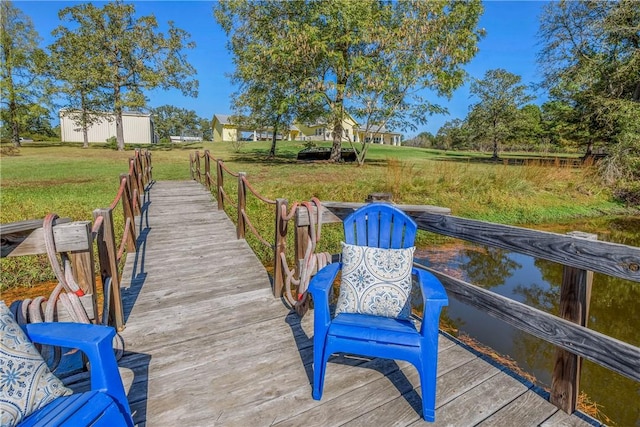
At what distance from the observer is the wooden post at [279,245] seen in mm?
2793

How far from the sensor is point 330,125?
1470cm

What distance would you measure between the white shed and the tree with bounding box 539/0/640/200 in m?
33.2

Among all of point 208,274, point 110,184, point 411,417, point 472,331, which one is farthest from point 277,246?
point 110,184

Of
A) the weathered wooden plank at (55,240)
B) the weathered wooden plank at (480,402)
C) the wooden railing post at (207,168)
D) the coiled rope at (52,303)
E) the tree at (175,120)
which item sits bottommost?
the weathered wooden plank at (480,402)

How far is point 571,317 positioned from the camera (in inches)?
65.1

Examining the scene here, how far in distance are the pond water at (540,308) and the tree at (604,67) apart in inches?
201

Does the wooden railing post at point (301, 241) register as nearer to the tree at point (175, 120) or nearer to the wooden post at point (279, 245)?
the wooden post at point (279, 245)

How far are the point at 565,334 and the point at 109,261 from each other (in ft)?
9.13

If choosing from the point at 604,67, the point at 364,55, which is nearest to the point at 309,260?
the point at 364,55

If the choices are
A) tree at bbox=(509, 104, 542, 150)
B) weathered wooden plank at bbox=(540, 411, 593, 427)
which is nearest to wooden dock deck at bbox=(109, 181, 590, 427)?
weathered wooden plank at bbox=(540, 411, 593, 427)

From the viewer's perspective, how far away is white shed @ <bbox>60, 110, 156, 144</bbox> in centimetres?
3072

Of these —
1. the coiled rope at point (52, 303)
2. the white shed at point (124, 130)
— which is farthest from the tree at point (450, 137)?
the coiled rope at point (52, 303)

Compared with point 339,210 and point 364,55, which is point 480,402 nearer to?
point 339,210

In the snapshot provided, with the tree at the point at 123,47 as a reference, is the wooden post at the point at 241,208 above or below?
below
